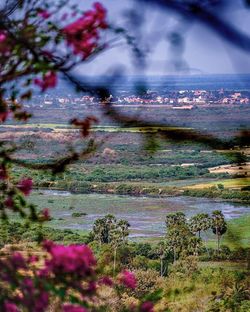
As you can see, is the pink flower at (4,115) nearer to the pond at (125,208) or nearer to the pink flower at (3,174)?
the pink flower at (3,174)

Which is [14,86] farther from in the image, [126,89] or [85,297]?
[85,297]

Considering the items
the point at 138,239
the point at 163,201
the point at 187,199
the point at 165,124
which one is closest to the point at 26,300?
the point at 165,124

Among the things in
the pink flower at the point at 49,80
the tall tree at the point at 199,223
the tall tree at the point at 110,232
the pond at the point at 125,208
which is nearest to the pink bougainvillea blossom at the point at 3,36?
the pink flower at the point at 49,80

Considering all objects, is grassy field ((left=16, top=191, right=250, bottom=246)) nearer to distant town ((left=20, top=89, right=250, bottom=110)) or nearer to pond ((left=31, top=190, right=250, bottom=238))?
pond ((left=31, top=190, right=250, bottom=238))

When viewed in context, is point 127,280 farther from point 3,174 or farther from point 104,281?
point 3,174

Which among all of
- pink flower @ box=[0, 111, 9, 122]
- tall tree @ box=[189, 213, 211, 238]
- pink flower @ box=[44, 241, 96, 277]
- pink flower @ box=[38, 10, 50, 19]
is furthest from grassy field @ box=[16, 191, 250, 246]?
pink flower @ box=[44, 241, 96, 277]
